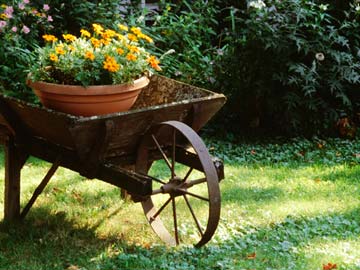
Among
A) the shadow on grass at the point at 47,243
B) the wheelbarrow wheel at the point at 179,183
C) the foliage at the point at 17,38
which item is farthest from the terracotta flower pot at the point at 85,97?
the foliage at the point at 17,38

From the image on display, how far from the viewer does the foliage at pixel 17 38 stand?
634cm

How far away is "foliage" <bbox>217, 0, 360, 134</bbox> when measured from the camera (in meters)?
6.40

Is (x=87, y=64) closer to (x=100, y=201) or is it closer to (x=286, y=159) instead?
(x=100, y=201)

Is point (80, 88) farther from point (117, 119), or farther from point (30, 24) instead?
point (30, 24)

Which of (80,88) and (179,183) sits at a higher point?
(80,88)

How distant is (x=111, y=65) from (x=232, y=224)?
131cm

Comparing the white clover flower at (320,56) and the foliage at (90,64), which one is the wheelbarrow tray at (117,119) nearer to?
the foliage at (90,64)

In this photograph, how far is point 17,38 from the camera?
6.43m

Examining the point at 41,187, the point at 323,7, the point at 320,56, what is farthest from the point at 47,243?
the point at 323,7

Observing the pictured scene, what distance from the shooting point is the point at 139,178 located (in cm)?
378

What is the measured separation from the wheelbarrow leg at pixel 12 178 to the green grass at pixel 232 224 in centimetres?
9

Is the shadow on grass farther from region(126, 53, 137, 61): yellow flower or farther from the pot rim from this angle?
region(126, 53, 137, 61): yellow flower

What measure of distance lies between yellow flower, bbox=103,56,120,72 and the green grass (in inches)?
41.0

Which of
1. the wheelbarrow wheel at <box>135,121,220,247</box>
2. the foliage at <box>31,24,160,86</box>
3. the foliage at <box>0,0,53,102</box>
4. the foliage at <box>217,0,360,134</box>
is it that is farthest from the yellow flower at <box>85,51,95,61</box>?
the foliage at <box>217,0,360,134</box>
